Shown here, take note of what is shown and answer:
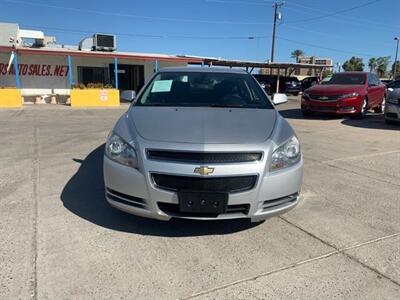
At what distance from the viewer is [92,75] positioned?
23203 mm

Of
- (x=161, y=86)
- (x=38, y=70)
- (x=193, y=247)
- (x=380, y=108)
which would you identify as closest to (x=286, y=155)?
(x=193, y=247)

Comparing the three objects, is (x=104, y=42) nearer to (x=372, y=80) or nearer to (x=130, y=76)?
(x=130, y=76)

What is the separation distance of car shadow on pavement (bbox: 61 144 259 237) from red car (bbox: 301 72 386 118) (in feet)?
30.2

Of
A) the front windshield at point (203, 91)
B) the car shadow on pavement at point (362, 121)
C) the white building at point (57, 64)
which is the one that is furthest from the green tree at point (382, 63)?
the front windshield at point (203, 91)

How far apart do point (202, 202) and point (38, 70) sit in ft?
69.4

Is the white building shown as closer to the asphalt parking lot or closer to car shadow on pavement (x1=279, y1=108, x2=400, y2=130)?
car shadow on pavement (x1=279, y1=108, x2=400, y2=130)

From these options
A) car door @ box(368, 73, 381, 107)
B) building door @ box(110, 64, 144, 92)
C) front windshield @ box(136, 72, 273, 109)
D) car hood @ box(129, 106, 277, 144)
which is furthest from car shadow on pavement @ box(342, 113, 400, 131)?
building door @ box(110, 64, 144, 92)

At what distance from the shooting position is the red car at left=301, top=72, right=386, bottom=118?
38.7ft

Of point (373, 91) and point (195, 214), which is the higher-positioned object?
point (373, 91)

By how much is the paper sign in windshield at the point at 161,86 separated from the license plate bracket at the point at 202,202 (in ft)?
6.42

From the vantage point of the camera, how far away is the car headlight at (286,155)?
10.4 ft

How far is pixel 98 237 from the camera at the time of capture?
10.9 ft

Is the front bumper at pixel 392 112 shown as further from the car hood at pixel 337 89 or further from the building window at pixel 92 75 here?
the building window at pixel 92 75

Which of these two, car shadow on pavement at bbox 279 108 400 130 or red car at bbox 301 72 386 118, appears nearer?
car shadow on pavement at bbox 279 108 400 130
